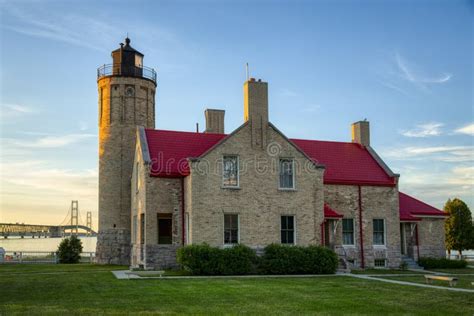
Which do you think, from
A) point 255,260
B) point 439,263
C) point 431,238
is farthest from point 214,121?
point 439,263

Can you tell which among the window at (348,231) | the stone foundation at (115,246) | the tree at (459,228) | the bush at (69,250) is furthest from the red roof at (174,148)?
the tree at (459,228)

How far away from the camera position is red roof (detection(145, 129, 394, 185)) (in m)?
29.5

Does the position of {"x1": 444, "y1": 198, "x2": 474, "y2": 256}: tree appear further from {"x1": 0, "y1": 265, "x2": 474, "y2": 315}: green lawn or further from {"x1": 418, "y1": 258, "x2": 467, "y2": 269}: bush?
{"x1": 0, "y1": 265, "x2": 474, "y2": 315}: green lawn

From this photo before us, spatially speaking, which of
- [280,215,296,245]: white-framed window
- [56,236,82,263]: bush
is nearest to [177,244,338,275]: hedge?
[280,215,296,245]: white-framed window

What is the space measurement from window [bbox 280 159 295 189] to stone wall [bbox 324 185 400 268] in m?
3.38

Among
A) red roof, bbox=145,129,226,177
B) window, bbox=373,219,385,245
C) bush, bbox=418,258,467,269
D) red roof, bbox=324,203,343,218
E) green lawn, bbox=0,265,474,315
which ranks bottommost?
bush, bbox=418,258,467,269

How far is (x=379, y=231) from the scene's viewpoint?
32031mm

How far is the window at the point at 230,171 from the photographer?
2788cm

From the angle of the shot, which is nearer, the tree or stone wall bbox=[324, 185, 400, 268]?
stone wall bbox=[324, 185, 400, 268]

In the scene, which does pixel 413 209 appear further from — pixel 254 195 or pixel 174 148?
pixel 174 148

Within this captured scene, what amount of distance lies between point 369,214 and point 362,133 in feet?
21.3

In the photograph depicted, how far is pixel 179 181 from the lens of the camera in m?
29.4

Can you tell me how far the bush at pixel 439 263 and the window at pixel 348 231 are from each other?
4713mm

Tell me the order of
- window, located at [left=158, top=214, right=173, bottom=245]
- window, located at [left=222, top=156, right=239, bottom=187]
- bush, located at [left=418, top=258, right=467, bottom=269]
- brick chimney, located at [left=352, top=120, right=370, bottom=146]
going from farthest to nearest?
brick chimney, located at [left=352, top=120, right=370, bottom=146], bush, located at [left=418, top=258, right=467, bottom=269], window, located at [left=158, top=214, right=173, bottom=245], window, located at [left=222, top=156, right=239, bottom=187]
